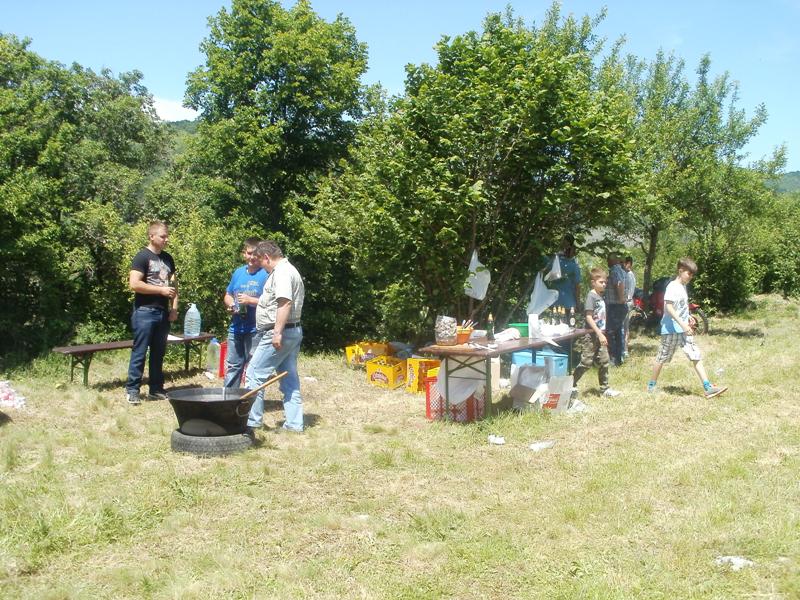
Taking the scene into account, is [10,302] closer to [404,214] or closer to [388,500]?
[404,214]

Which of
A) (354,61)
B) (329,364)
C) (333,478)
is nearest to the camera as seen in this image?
(333,478)

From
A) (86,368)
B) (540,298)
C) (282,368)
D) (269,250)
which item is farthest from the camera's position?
(540,298)

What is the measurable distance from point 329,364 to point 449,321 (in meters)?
4.07

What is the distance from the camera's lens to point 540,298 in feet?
28.3

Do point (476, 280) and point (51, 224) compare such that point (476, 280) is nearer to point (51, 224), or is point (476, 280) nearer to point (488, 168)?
point (488, 168)

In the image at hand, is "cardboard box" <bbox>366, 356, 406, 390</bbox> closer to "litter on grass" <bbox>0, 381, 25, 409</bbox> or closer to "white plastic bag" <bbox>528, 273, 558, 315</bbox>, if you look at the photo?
"white plastic bag" <bbox>528, 273, 558, 315</bbox>

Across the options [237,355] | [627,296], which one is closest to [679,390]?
[627,296]

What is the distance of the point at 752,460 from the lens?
18.5 feet

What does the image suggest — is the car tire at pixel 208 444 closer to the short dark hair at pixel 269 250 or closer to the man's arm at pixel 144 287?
the short dark hair at pixel 269 250

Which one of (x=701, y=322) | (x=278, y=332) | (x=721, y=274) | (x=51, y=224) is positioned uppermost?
(x=51, y=224)

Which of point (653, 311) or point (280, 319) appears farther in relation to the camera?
point (653, 311)

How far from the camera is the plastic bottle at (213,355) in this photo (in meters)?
9.40

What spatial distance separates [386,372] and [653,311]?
7510 millimetres

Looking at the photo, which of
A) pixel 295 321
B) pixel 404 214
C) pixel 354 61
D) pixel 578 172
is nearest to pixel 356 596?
pixel 295 321
